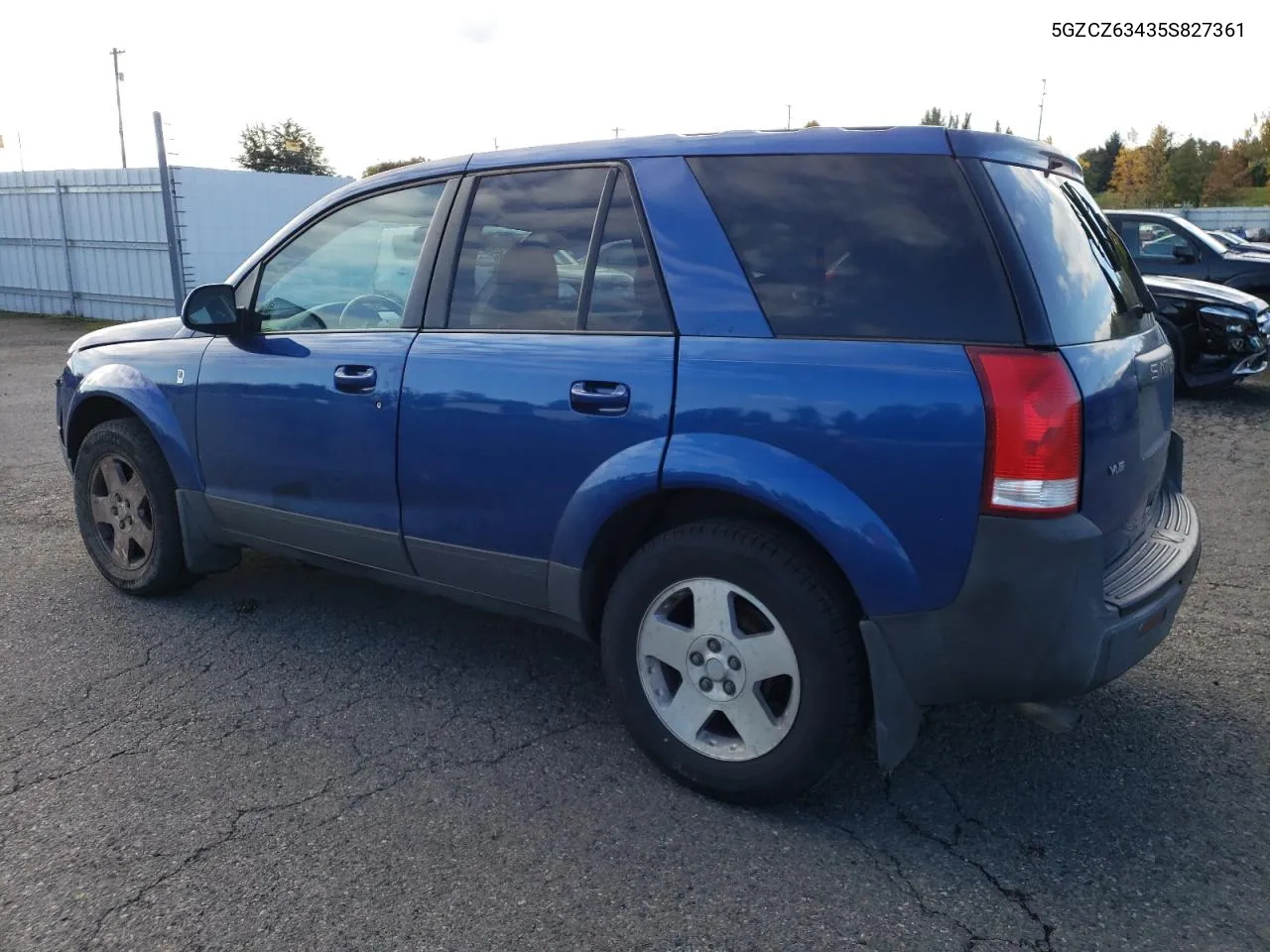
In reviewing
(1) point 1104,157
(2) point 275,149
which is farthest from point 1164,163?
(2) point 275,149

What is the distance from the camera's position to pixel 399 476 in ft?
11.5

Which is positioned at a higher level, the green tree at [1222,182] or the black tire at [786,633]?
the green tree at [1222,182]

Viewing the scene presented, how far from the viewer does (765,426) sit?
2711mm

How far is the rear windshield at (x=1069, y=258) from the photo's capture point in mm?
2566

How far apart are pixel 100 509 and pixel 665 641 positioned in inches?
119

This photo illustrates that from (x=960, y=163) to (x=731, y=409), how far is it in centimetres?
84

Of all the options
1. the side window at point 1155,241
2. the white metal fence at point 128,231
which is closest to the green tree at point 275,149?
the white metal fence at point 128,231

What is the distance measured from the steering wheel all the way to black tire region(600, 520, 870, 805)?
4.34ft

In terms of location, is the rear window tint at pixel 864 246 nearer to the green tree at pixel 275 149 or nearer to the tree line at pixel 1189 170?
the green tree at pixel 275 149

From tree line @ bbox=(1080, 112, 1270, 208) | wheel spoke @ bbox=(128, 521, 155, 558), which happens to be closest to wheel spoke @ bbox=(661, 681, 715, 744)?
wheel spoke @ bbox=(128, 521, 155, 558)

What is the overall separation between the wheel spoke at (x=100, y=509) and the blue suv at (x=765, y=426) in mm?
1287

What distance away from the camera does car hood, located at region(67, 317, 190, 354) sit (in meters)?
4.38

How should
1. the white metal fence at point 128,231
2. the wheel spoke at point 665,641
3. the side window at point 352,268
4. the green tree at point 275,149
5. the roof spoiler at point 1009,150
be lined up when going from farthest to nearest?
1. the green tree at point 275,149
2. the white metal fence at point 128,231
3. the side window at point 352,268
4. the wheel spoke at point 665,641
5. the roof spoiler at point 1009,150

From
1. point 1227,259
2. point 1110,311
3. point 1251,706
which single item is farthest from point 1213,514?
point 1227,259
